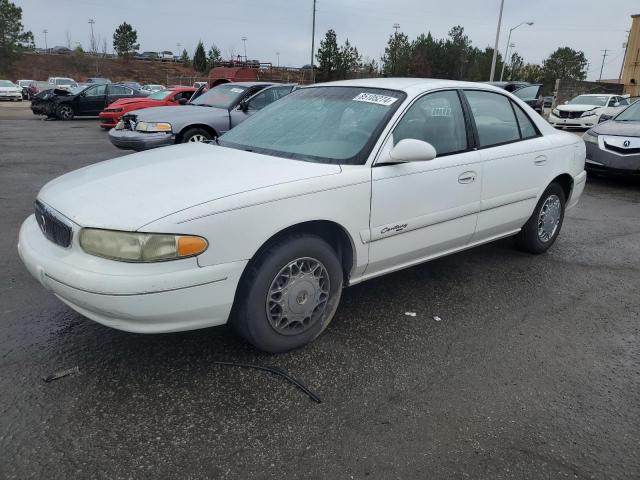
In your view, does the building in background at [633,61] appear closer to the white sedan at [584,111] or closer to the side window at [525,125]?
the white sedan at [584,111]

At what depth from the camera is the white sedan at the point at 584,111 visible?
1830 cm

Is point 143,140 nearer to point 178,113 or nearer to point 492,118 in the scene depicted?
point 178,113

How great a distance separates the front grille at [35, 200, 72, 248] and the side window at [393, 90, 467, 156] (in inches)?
80.2

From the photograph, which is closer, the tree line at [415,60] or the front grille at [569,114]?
the front grille at [569,114]

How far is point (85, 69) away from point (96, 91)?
170 ft

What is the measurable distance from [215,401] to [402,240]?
1.59 m

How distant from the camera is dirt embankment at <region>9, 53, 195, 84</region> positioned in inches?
2421

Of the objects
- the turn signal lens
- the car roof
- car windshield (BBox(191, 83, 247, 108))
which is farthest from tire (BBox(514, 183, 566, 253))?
car windshield (BBox(191, 83, 247, 108))

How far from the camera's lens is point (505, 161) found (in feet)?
13.2

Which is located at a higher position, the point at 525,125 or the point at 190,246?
the point at 525,125

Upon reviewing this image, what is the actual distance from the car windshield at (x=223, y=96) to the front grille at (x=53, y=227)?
6.75m

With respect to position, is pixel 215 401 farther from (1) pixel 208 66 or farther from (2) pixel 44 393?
(1) pixel 208 66

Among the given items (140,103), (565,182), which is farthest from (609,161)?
(140,103)

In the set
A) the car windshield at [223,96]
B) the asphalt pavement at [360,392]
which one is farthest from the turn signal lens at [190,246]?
the car windshield at [223,96]
